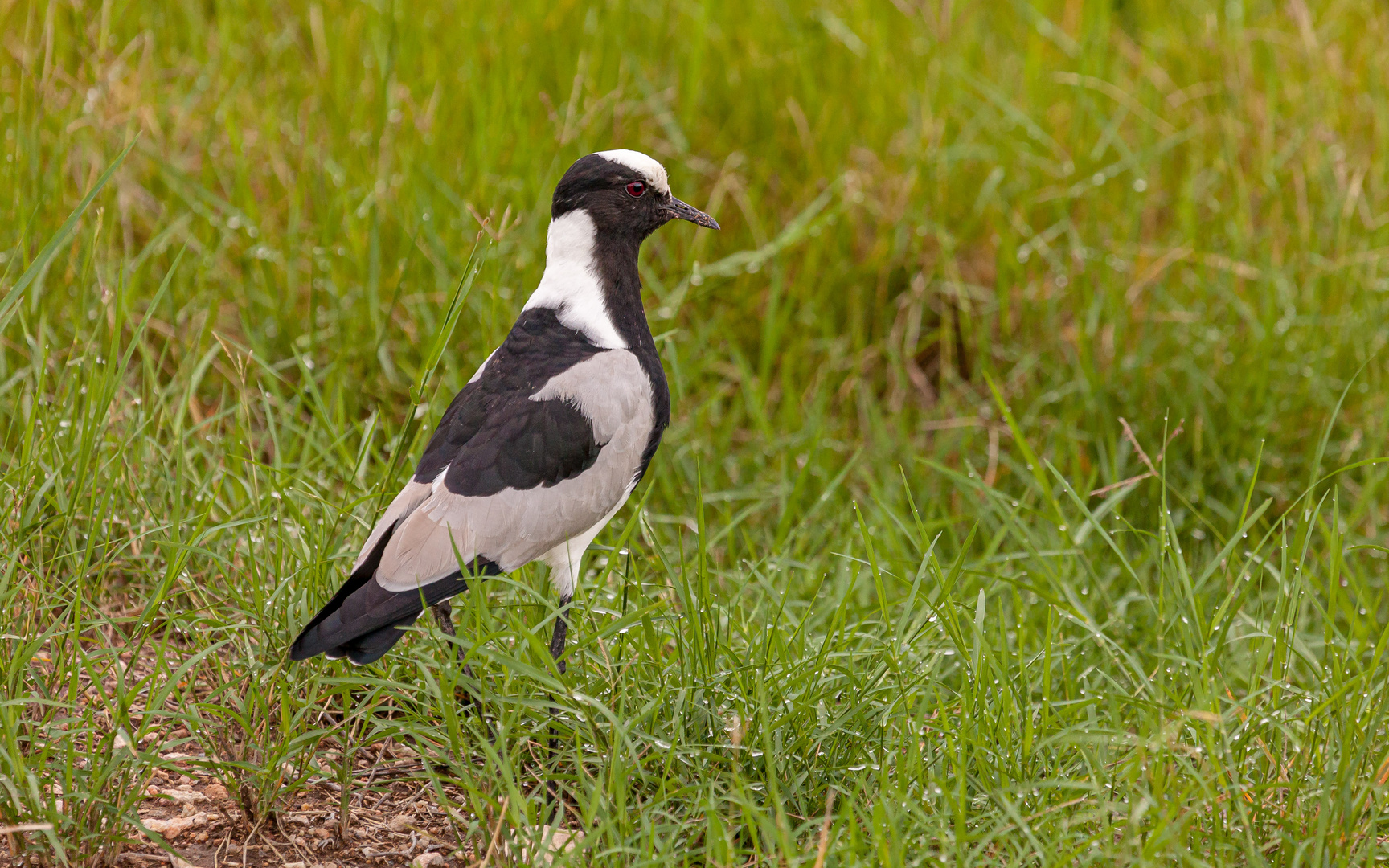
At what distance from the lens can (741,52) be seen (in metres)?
5.43

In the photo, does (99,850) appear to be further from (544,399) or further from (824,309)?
(824,309)

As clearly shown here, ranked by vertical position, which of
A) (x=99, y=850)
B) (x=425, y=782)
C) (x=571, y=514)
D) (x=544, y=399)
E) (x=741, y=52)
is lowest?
(x=425, y=782)

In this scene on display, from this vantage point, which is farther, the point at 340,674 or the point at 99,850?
the point at 340,674

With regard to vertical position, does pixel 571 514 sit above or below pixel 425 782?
above

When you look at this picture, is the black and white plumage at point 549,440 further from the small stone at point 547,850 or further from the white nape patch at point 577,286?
the small stone at point 547,850

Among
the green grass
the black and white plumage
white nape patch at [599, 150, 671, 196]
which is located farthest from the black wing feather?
white nape patch at [599, 150, 671, 196]

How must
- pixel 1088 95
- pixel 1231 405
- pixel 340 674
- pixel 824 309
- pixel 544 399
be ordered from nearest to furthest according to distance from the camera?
pixel 340 674 → pixel 544 399 → pixel 1231 405 → pixel 824 309 → pixel 1088 95

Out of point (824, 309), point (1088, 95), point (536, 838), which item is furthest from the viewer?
point (1088, 95)

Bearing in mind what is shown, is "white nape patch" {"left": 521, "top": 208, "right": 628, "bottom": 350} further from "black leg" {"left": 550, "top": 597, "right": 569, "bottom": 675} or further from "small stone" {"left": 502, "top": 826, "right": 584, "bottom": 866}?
"small stone" {"left": 502, "top": 826, "right": 584, "bottom": 866}

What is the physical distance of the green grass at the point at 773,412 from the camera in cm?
254

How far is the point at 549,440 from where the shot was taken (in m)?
2.92

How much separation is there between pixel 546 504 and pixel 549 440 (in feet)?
0.49

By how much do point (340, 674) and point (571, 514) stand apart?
604 millimetres

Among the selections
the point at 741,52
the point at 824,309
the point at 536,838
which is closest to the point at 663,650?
the point at 536,838
